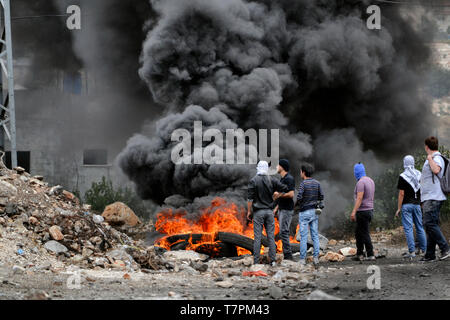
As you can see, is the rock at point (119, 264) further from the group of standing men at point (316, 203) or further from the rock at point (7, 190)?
the rock at point (7, 190)

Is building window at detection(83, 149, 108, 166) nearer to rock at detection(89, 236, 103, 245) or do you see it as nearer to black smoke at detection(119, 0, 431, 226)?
black smoke at detection(119, 0, 431, 226)

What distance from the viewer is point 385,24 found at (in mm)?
19828

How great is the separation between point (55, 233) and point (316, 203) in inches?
181

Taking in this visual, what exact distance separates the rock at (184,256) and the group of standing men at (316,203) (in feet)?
7.20

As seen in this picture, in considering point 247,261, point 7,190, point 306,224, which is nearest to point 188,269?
point 247,261

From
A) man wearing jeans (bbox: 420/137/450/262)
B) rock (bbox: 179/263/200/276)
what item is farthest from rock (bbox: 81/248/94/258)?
man wearing jeans (bbox: 420/137/450/262)

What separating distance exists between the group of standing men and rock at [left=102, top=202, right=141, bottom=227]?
391 inches

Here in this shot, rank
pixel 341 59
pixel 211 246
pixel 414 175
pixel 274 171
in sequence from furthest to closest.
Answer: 1. pixel 341 59
2. pixel 274 171
3. pixel 211 246
4. pixel 414 175

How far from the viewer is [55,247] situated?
8.99m

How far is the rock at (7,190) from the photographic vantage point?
9.88 meters

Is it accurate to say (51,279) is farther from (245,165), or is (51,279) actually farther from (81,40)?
(81,40)

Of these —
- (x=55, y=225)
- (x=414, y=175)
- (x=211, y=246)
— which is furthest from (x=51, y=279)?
(x=414, y=175)

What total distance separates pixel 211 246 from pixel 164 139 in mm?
4232

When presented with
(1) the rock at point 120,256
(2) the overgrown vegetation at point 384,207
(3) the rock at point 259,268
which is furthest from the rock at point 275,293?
(2) the overgrown vegetation at point 384,207
